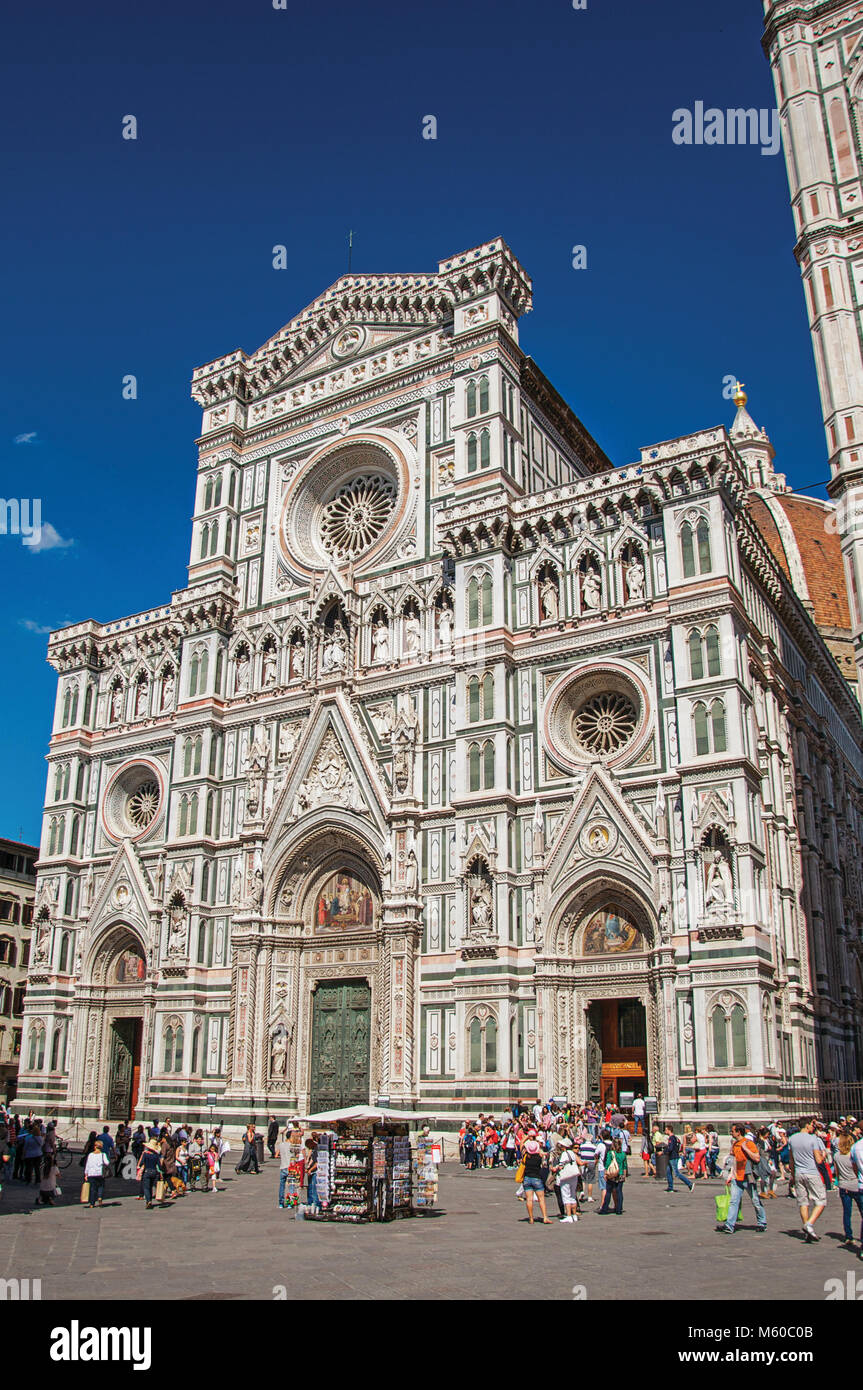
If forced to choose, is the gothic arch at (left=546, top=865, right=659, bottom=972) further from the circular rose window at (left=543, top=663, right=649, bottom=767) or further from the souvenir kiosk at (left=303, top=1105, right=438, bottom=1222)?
the souvenir kiosk at (left=303, top=1105, right=438, bottom=1222)

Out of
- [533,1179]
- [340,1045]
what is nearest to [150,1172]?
[533,1179]

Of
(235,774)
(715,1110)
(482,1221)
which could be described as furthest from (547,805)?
(482,1221)

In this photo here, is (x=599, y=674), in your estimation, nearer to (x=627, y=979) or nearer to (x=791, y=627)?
(x=627, y=979)

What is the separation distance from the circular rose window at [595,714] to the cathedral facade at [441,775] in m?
0.09

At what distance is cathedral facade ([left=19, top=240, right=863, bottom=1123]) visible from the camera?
2997 cm

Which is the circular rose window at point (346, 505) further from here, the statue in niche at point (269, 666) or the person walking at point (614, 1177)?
the person walking at point (614, 1177)

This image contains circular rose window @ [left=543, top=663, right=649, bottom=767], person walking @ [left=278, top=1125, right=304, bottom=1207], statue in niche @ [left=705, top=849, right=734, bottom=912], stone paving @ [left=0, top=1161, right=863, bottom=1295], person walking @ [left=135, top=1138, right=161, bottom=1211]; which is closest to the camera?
stone paving @ [left=0, top=1161, right=863, bottom=1295]

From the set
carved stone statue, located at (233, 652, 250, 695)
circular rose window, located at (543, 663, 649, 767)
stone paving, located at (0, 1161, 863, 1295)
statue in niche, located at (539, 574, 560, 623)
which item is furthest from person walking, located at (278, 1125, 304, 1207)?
carved stone statue, located at (233, 652, 250, 695)

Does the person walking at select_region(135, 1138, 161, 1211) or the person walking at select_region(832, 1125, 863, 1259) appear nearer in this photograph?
the person walking at select_region(832, 1125, 863, 1259)

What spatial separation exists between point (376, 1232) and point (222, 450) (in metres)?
33.5

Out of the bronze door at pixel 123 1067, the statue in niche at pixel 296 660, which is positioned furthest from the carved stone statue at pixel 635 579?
the bronze door at pixel 123 1067

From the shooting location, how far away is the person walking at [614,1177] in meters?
17.7

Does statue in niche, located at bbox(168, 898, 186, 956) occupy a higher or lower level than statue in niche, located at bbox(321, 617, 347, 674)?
lower

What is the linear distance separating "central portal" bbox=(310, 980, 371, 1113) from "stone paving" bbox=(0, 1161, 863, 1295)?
43.3 ft
